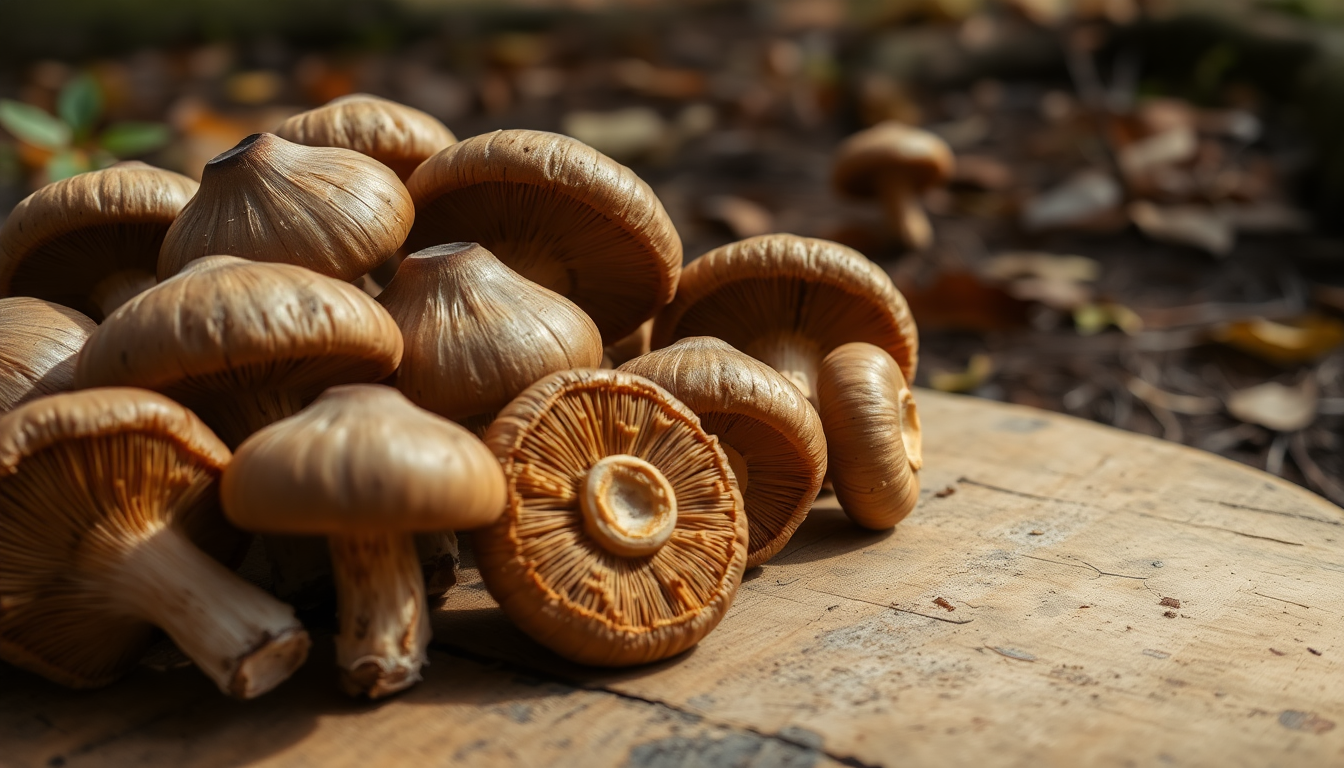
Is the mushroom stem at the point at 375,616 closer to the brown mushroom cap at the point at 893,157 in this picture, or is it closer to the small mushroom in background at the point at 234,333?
the small mushroom in background at the point at 234,333

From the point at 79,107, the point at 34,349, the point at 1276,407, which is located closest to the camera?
the point at 34,349

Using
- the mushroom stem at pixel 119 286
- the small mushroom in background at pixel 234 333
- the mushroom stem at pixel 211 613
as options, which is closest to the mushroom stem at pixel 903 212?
the mushroom stem at pixel 119 286

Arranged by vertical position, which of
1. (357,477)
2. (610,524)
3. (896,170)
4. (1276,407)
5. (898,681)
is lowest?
(1276,407)

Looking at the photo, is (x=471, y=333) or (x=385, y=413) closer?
(x=385, y=413)

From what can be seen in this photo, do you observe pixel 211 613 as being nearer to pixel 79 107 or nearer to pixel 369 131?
pixel 369 131

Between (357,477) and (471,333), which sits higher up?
(471,333)

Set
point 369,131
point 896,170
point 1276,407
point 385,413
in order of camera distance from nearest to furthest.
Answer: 1. point 385,413
2. point 369,131
3. point 1276,407
4. point 896,170

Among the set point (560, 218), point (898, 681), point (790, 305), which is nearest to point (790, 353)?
point (790, 305)
